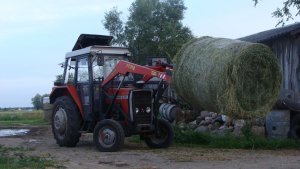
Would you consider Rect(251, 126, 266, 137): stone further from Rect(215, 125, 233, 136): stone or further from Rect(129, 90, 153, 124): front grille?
Rect(129, 90, 153, 124): front grille

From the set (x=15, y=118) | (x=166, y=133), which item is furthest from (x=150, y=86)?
(x=15, y=118)

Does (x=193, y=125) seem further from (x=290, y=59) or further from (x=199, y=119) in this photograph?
(x=290, y=59)

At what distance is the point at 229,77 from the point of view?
9.37 metres

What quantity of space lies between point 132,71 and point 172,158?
260 centimetres

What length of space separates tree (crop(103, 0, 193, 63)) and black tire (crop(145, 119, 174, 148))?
47.5ft

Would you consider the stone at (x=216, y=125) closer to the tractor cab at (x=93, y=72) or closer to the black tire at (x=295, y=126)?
the black tire at (x=295, y=126)

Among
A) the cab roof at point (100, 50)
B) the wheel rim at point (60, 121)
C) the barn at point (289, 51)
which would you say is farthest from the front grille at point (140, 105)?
the barn at point (289, 51)

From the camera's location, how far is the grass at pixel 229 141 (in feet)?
44.8

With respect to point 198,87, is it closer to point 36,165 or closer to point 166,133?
point 36,165

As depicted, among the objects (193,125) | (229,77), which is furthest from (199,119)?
(229,77)

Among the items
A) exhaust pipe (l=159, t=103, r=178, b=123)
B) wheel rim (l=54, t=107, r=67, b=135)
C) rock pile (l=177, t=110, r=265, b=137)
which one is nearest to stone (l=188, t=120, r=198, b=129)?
rock pile (l=177, t=110, r=265, b=137)

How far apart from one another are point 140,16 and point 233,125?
49.4 ft

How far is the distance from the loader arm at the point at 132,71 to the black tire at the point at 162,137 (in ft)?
4.81

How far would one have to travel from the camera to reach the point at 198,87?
9750 mm
